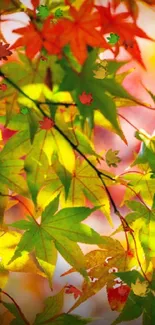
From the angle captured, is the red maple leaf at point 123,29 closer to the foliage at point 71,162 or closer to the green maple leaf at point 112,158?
the foliage at point 71,162

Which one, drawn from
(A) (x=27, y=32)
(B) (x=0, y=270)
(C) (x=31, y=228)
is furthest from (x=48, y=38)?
(B) (x=0, y=270)

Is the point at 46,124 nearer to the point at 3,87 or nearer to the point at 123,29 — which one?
the point at 3,87

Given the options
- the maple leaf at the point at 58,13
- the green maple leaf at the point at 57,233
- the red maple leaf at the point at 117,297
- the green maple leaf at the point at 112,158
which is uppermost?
the maple leaf at the point at 58,13

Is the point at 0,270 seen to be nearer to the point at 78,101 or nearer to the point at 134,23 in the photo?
the point at 78,101

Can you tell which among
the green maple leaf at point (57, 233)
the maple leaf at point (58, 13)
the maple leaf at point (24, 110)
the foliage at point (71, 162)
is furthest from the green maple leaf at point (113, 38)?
the green maple leaf at point (57, 233)

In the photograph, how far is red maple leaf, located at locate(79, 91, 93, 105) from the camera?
0.98 m

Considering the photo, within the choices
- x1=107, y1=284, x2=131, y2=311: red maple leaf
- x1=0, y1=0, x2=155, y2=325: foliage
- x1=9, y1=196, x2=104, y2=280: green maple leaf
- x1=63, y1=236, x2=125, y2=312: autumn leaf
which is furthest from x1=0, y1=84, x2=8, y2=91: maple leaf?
x1=107, y1=284, x2=131, y2=311: red maple leaf

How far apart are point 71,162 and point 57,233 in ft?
0.49

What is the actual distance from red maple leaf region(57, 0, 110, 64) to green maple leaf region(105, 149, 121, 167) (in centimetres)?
20

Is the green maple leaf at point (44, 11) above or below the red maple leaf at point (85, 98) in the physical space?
above

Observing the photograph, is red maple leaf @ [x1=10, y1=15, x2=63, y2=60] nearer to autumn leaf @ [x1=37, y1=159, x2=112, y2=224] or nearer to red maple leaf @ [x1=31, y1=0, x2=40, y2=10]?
red maple leaf @ [x1=31, y1=0, x2=40, y2=10]

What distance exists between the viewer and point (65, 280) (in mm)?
1072

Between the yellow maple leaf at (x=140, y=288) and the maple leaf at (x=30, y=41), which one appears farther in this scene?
the yellow maple leaf at (x=140, y=288)

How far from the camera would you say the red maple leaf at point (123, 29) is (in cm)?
98
